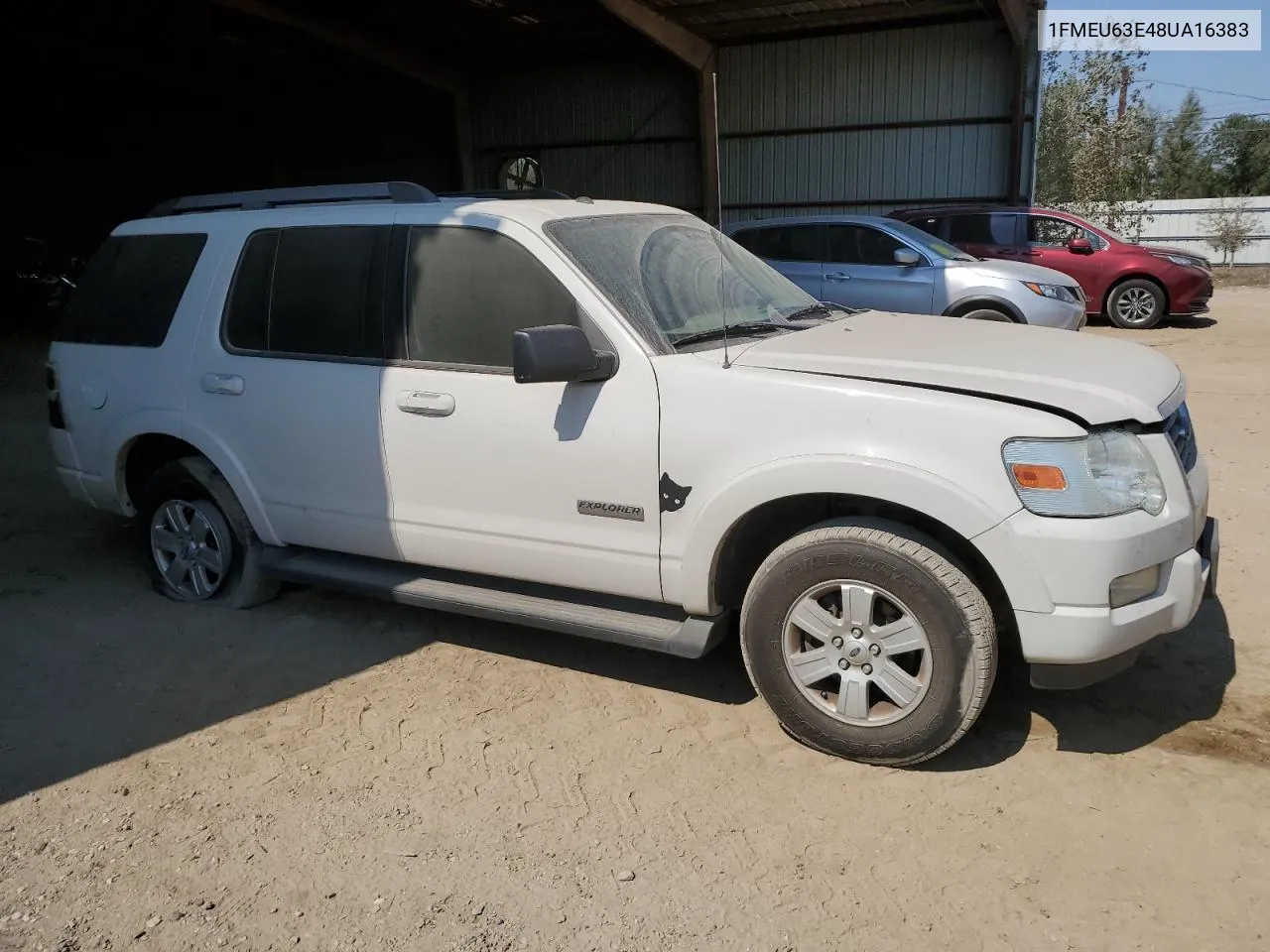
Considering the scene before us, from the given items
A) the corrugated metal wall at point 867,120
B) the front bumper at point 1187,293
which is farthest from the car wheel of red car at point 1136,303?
the corrugated metal wall at point 867,120

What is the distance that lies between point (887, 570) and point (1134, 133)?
2422cm

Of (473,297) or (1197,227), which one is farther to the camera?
(1197,227)

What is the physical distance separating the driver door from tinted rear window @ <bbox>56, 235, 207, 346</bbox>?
133cm

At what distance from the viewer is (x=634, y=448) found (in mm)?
3658

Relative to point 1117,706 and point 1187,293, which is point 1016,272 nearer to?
point 1187,293

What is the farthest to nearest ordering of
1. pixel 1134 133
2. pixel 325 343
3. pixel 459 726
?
pixel 1134 133, pixel 325 343, pixel 459 726

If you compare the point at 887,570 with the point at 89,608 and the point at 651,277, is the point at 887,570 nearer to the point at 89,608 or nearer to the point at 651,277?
the point at 651,277

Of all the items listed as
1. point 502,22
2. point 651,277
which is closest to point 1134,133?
point 502,22

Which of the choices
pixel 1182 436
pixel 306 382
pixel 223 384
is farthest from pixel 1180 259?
pixel 223 384

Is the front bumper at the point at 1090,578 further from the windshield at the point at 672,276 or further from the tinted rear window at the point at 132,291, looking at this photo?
the tinted rear window at the point at 132,291

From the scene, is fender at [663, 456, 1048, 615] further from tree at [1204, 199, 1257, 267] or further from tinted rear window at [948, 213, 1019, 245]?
tree at [1204, 199, 1257, 267]

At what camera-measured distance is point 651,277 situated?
4066 millimetres

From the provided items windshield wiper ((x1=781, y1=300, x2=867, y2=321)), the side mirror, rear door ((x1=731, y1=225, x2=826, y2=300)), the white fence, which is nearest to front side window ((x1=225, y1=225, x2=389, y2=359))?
the side mirror

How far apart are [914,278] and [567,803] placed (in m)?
8.82
